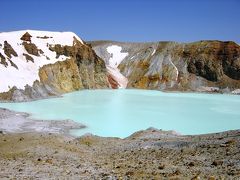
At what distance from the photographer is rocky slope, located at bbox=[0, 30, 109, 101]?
198 ft

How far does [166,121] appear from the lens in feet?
129

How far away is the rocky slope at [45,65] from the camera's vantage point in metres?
60.4

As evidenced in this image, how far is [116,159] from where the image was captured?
18359 millimetres

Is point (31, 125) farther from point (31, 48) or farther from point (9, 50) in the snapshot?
point (31, 48)

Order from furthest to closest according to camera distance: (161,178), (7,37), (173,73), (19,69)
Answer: (173,73) → (7,37) → (19,69) → (161,178)

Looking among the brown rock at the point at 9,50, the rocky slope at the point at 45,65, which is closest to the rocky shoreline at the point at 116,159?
the rocky slope at the point at 45,65

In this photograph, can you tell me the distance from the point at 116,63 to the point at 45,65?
1479 inches

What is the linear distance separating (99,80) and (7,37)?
21.3m

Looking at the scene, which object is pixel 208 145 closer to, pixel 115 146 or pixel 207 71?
pixel 115 146

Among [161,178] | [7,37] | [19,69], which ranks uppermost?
[7,37]

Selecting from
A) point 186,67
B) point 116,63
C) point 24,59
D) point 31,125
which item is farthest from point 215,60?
point 31,125

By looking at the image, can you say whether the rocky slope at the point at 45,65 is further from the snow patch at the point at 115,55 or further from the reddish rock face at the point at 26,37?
the snow patch at the point at 115,55

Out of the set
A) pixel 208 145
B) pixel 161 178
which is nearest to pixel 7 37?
pixel 208 145

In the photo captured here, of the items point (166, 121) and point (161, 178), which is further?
point (166, 121)
